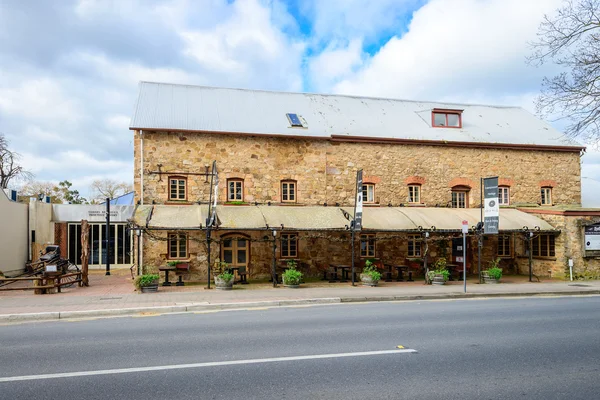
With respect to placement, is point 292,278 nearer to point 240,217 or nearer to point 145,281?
point 240,217

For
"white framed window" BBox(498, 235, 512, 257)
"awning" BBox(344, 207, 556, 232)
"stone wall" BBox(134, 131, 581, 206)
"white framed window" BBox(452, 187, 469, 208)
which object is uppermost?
"stone wall" BBox(134, 131, 581, 206)

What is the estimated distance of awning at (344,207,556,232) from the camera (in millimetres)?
18145

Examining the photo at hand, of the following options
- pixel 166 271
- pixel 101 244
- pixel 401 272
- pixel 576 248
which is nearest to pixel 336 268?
pixel 401 272

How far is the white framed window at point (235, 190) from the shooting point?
1911 centimetres

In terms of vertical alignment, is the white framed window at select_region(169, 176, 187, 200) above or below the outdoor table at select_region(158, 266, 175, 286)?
above

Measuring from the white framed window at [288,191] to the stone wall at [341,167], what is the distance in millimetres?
A: 256

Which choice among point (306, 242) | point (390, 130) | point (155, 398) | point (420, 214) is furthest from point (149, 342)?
point (390, 130)

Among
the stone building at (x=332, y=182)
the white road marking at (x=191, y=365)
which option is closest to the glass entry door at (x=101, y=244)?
the stone building at (x=332, y=182)

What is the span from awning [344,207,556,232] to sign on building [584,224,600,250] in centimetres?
139

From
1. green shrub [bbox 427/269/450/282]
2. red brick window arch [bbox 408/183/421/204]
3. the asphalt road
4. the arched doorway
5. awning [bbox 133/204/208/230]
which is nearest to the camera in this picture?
the asphalt road

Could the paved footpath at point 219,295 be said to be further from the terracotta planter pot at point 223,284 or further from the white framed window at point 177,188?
the white framed window at point 177,188

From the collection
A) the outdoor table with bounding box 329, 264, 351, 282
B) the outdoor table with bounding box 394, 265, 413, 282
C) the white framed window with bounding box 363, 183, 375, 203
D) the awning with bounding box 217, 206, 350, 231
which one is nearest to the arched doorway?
the awning with bounding box 217, 206, 350, 231

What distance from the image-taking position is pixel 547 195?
22500mm

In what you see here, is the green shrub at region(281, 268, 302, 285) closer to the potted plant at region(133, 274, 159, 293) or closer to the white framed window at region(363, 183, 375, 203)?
the potted plant at region(133, 274, 159, 293)
